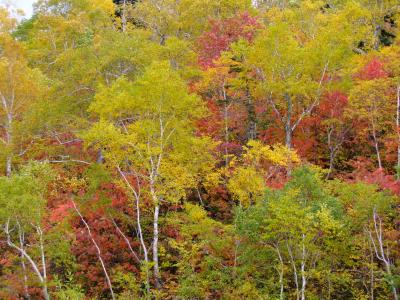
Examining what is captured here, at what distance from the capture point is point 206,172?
2377cm

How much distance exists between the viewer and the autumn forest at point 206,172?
17.6 meters

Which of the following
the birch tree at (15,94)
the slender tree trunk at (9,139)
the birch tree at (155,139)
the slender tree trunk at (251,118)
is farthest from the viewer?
the slender tree trunk at (251,118)

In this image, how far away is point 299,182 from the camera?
1722cm

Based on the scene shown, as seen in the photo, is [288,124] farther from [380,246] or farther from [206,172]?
[380,246]

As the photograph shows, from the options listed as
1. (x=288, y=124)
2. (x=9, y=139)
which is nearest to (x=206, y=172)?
(x=288, y=124)

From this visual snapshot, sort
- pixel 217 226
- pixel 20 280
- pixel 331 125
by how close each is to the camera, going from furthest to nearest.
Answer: pixel 331 125, pixel 217 226, pixel 20 280

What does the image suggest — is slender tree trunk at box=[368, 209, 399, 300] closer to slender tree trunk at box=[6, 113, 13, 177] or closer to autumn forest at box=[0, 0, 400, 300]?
autumn forest at box=[0, 0, 400, 300]

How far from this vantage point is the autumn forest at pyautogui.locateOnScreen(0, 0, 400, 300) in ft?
57.6

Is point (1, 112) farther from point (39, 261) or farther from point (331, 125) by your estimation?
point (331, 125)

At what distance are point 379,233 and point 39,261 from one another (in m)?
13.4

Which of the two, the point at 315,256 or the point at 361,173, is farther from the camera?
the point at 361,173

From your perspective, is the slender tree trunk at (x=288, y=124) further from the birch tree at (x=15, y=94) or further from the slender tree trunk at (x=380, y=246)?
the birch tree at (x=15, y=94)

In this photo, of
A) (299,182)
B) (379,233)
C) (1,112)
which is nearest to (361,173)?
(379,233)

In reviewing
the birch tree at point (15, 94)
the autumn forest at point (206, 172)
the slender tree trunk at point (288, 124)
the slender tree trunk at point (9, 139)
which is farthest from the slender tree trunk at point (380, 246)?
the birch tree at point (15, 94)
